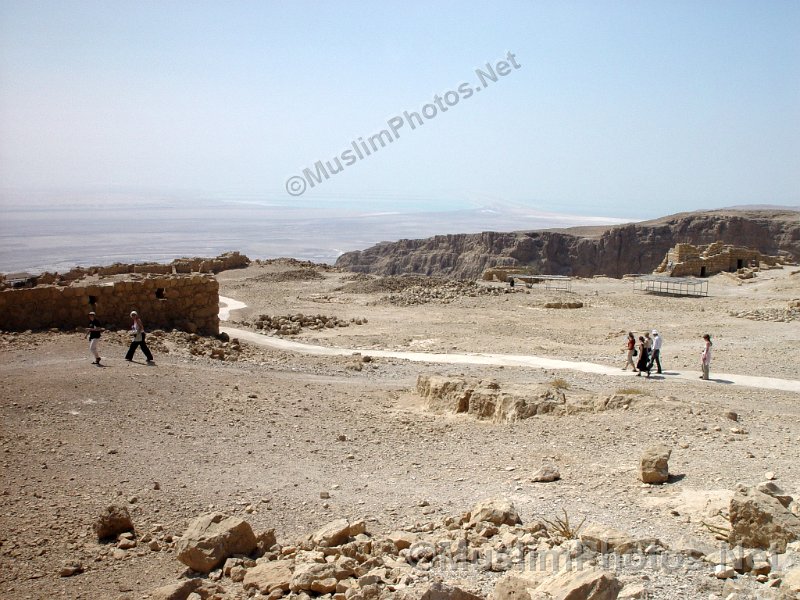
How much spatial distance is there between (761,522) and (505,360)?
1332 cm

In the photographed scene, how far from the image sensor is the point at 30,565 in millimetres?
6105

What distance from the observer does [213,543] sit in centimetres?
568

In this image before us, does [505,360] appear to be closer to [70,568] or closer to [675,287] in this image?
[70,568]

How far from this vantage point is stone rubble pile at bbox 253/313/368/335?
77.0 ft

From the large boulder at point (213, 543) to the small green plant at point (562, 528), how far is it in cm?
261

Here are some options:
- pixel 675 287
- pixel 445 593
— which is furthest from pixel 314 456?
pixel 675 287

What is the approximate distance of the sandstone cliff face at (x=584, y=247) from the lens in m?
73.1

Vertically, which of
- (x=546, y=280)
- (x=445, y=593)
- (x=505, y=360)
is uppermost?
(x=445, y=593)

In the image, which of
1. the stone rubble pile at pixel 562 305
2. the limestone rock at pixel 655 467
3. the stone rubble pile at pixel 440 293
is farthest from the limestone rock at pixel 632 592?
the stone rubble pile at pixel 440 293

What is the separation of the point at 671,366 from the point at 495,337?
261 inches

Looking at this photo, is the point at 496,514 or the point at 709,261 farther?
the point at 709,261

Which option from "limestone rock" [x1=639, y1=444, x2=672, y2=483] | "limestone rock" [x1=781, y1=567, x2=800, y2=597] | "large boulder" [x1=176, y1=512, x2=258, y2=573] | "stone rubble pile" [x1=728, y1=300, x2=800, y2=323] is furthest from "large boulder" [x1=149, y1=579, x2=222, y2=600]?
"stone rubble pile" [x1=728, y1=300, x2=800, y2=323]

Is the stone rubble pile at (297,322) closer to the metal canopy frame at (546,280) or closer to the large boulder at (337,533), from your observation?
the large boulder at (337,533)

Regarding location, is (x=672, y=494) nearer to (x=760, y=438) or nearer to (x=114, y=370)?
(x=760, y=438)
